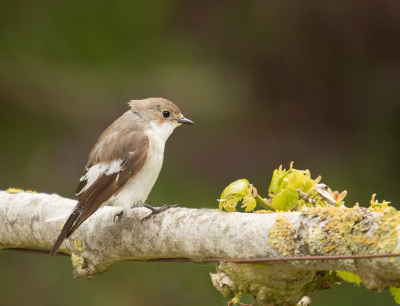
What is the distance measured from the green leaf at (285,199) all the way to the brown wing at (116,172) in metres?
0.81

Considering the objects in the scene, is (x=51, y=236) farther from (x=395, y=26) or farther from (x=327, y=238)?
(x=395, y=26)

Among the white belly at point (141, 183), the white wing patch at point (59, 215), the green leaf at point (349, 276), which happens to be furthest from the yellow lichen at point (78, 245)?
the green leaf at point (349, 276)

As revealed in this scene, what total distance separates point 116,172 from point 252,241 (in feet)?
3.16

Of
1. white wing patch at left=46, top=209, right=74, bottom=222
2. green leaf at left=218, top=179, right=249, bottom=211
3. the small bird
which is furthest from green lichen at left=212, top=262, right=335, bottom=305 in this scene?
white wing patch at left=46, top=209, right=74, bottom=222

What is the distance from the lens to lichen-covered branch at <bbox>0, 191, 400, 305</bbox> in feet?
3.87

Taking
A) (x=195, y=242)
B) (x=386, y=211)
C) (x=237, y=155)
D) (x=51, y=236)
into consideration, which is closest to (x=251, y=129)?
(x=237, y=155)

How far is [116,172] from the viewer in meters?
2.17

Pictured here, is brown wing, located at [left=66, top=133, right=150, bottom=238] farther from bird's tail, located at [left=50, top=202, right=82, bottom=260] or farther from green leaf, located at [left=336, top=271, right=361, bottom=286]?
green leaf, located at [left=336, top=271, right=361, bottom=286]

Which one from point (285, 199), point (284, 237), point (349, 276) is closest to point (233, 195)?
point (285, 199)

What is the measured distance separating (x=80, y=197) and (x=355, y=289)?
7.01 ft

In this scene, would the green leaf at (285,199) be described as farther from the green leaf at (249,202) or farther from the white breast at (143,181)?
the white breast at (143,181)

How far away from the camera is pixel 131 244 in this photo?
183 cm

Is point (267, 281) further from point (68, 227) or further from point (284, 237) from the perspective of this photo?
point (68, 227)

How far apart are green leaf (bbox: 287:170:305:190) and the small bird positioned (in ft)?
2.08
